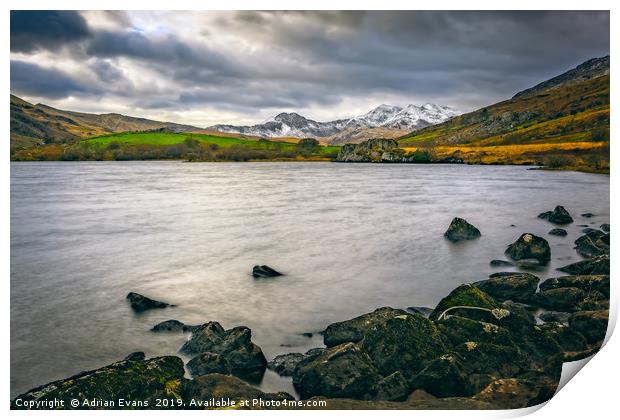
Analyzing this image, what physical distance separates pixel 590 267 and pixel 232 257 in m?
5.32

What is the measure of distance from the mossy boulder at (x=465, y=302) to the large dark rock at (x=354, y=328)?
0.48 metres

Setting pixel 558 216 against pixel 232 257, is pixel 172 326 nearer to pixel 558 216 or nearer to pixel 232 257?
pixel 232 257

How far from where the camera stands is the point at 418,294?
6105 mm

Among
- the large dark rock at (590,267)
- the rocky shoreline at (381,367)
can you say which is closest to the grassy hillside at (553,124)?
the large dark rock at (590,267)

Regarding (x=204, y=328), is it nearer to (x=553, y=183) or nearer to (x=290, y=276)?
(x=290, y=276)

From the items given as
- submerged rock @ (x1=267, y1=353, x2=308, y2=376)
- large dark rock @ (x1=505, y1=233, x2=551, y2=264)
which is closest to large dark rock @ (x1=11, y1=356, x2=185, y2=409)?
submerged rock @ (x1=267, y1=353, x2=308, y2=376)

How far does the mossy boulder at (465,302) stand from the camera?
15.5ft

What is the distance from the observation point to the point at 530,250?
285 inches

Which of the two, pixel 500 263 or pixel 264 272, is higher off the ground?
pixel 500 263

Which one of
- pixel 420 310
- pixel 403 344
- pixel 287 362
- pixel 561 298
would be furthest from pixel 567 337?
pixel 287 362

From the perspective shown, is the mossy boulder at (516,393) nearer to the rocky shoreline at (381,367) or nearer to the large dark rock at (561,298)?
the rocky shoreline at (381,367)

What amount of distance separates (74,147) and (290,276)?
22.9 ft

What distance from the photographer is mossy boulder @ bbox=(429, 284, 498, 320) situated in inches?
186
